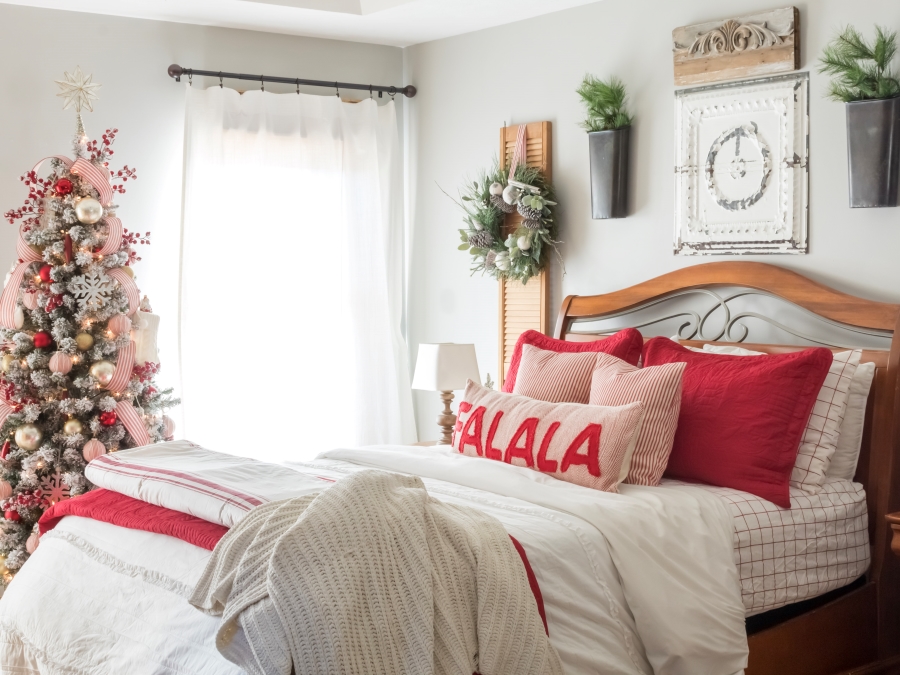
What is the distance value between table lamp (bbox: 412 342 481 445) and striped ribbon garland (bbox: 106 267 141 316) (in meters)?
1.24

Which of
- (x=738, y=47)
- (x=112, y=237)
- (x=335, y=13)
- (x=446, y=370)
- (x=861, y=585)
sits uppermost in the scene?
(x=335, y=13)

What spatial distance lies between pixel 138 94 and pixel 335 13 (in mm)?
1032

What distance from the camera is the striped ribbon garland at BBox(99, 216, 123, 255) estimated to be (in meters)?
3.70

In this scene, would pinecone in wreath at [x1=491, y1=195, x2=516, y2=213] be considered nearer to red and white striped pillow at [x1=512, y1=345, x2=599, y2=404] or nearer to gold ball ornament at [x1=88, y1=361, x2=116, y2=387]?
red and white striped pillow at [x1=512, y1=345, x2=599, y2=404]

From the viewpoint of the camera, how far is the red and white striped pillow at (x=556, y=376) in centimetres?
316

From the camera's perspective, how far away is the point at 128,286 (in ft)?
12.4

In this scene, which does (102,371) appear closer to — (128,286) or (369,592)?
(128,286)

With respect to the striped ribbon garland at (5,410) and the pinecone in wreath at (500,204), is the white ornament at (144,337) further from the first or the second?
the pinecone in wreath at (500,204)

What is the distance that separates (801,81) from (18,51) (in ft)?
11.0

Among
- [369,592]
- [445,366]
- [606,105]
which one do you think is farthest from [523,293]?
[369,592]

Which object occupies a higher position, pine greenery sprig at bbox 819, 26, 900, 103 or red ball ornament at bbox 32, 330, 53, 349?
pine greenery sprig at bbox 819, 26, 900, 103

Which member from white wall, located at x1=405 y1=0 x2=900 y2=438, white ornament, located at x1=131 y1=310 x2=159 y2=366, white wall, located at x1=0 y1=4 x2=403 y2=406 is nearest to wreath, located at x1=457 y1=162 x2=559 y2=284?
white wall, located at x1=405 y1=0 x2=900 y2=438

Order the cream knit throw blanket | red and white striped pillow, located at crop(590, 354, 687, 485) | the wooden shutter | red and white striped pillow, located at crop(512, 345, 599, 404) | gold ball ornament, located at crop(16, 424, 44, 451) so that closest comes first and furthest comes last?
1. the cream knit throw blanket
2. red and white striped pillow, located at crop(590, 354, 687, 485)
3. red and white striped pillow, located at crop(512, 345, 599, 404)
4. gold ball ornament, located at crop(16, 424, 44, 451)
5. the wooden shutter

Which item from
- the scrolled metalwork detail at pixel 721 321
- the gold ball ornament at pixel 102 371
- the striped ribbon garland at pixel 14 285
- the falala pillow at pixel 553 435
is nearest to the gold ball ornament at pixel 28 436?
the gold ball ornament at pixel 102 371
